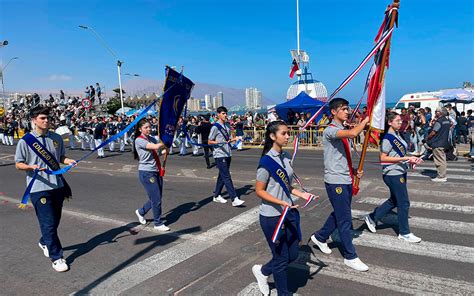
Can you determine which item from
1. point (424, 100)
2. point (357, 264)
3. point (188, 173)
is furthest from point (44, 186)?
point (424, 100)

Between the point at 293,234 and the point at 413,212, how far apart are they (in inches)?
158

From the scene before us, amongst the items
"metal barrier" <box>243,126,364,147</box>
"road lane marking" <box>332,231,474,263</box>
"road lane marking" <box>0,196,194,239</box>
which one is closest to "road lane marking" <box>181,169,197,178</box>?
"road lane marking" <box>0,196,194,239</box>

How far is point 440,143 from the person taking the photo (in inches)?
364

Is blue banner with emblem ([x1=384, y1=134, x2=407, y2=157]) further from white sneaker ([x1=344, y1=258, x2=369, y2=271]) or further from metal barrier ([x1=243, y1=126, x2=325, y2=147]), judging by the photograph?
metal barrier ([x1=243, y1=126, x2=325, y2=147])

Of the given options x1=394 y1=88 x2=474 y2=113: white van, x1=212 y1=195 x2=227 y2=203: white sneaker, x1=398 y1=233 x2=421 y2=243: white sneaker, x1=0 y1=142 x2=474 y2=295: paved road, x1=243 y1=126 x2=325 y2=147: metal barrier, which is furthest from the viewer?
x1=394 y1=88 x2=474 y2=113: white van

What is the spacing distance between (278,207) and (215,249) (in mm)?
1969

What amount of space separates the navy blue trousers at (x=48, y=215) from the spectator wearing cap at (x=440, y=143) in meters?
8.69

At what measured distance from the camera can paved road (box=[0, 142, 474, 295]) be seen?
402 centimetres

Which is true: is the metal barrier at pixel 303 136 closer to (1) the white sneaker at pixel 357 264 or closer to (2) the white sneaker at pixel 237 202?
(2) the white sneaker at pixel 237 202

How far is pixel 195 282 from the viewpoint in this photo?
4113 millimetres

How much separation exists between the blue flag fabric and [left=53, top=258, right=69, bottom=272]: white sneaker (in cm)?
227

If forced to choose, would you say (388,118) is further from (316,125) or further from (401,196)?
(316,125)

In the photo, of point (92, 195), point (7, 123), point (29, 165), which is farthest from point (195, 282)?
point (7, 123)

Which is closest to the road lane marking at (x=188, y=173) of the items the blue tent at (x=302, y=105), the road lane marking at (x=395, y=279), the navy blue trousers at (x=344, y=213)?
the road lane marking at (x=395, y=279)
